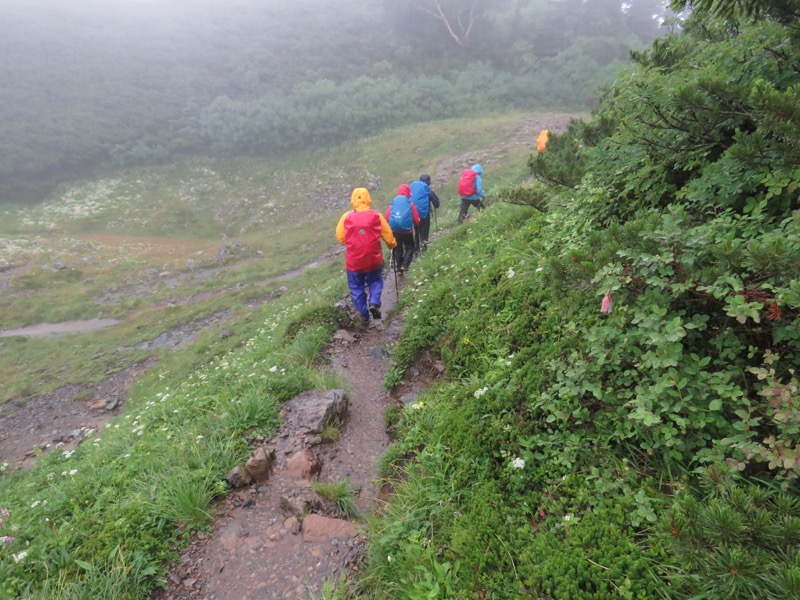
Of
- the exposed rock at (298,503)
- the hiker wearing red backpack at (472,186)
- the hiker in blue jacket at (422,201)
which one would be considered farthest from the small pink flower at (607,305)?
the hiker wearing red backpack at (472,186)

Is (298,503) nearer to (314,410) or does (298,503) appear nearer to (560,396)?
(314,410)

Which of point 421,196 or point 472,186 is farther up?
point 421,196

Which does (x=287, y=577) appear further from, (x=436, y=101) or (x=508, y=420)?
(x=436, y=101)

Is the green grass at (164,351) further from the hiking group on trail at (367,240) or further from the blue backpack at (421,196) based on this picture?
the blue backpack at (421,196)

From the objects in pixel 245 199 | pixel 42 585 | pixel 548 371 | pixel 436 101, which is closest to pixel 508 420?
pixel 548 371

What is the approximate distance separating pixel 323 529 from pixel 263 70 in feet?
184

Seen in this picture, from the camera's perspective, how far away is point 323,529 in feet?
13.9

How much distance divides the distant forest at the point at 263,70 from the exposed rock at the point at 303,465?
38001 millimetres

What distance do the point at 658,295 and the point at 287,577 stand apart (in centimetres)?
392

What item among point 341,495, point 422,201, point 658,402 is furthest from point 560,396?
point 422,201

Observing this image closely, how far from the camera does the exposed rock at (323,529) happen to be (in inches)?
163

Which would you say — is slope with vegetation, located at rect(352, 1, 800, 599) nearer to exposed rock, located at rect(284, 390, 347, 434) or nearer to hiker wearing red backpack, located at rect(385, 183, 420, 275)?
Answer: exposed rock, located at rect(284, 390, 347, 434)

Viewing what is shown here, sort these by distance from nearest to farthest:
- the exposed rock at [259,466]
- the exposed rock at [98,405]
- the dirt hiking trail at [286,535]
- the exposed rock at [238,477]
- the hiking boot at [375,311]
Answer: the dirt hiking trail at [286,535] → the exposed rock at [238,477] → the exposed rock at [259,466] → the hiking boot at [375,311] → the exposed rock at [98,405]

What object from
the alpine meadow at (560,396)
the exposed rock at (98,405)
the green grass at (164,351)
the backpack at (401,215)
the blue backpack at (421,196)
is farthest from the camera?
the exposed rock at (98,405)
